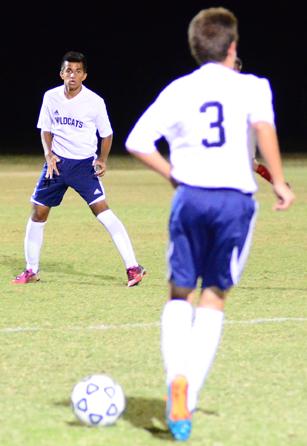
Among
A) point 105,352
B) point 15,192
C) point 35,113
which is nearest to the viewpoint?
point 105,352

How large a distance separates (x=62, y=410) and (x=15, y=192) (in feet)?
47.8

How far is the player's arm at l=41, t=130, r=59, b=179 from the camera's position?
9.59m

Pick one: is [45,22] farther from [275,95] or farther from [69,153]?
[69,153]

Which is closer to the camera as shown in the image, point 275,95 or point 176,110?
point 176,110

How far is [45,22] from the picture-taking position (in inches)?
1527

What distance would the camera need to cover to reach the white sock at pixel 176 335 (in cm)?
479

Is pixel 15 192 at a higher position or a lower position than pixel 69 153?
lower

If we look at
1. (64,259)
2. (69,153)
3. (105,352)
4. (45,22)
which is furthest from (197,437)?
(45,22)

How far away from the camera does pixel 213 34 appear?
186 inches

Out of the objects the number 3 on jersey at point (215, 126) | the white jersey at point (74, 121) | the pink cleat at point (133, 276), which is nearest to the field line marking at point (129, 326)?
Answer: the pink cleat at point (133, 276)

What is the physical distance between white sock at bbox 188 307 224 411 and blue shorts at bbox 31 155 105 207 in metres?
4.85

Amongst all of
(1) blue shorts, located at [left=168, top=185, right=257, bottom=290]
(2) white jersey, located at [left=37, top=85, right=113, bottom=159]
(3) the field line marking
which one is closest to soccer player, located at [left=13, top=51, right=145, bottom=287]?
(2) white jersey, located at [left=37, top=85, right=113, bottom=159]

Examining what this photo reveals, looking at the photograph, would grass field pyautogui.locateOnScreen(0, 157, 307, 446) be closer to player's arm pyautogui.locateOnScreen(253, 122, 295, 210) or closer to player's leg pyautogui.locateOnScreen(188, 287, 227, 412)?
player's leg pyautogui.locateOnScreen(188, 287, 227, 412)

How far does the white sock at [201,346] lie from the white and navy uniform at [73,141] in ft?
16.0
